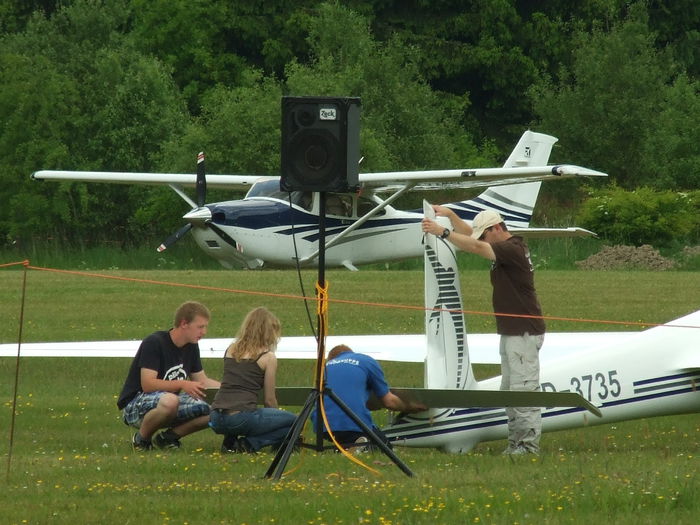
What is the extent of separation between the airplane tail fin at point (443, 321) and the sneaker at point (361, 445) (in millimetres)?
508

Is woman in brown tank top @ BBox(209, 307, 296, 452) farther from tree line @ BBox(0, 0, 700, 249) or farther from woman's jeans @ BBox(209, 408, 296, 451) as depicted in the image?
tree line @ BBox(0, 0, 700, 249)

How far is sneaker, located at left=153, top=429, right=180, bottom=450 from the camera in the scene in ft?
27.6

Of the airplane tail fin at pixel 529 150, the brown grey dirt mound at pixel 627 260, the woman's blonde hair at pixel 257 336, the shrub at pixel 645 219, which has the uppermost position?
the airplane tail fin at pixel 529 150

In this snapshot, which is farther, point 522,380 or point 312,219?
point 312,219

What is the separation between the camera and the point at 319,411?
7.46 metres

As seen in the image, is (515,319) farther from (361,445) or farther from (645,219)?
(645,219)

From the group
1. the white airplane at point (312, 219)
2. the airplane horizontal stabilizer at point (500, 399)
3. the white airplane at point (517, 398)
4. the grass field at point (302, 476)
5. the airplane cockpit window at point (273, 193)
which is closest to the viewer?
the grass field at point (302, 476)

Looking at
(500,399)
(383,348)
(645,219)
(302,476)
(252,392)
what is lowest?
(645,219)

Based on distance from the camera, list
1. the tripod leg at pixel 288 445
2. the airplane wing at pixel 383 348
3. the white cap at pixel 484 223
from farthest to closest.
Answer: the airplane wing at pixel 383 348, the white cap at pixel 484 223, the tripod leg at pixel 288 445

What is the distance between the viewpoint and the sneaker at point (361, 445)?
7.88 m

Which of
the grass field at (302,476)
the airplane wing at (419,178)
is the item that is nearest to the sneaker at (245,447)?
the grass field at (302,476)

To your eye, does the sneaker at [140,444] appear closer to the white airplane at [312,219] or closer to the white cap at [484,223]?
the white cap at [484,223]

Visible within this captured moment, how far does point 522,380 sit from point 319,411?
134 cm

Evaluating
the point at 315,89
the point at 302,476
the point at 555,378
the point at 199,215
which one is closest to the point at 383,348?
the point at 555,378
